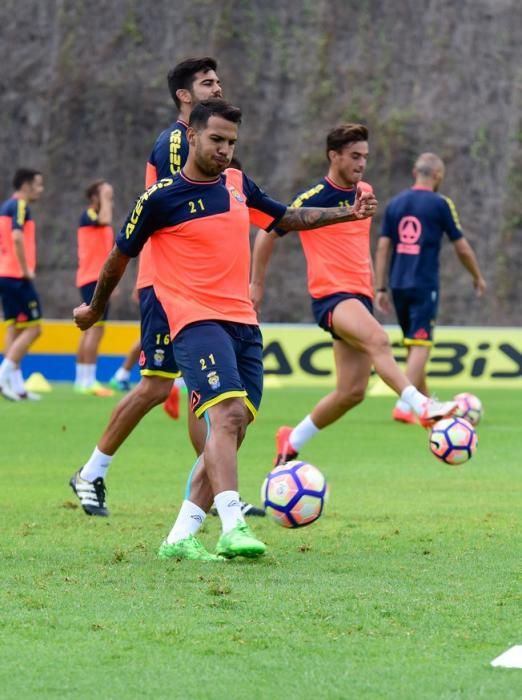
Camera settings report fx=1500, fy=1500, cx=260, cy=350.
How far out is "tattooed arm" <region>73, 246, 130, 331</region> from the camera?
270 inches

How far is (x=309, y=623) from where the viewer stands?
16.4 ft

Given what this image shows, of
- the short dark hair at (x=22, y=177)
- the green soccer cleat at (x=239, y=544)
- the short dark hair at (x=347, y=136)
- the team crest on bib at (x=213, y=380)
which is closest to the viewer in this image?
the green soccer cleat at (x=239, y=544)

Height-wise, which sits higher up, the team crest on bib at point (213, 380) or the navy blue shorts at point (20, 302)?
the team crest on bib at point (213, 380)

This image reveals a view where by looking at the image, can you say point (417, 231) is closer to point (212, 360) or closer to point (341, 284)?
point (341, 284)

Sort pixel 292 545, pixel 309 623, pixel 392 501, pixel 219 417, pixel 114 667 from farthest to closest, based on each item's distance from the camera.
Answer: pixel 392 501 → pixel 292 545 → pixel 219 417 → pixel 309 623 → pixel 114 667

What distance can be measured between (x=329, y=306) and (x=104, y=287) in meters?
3.60

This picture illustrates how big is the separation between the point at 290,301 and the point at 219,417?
24.7 meters

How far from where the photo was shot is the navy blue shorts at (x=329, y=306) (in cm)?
1037

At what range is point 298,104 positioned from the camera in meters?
31.9

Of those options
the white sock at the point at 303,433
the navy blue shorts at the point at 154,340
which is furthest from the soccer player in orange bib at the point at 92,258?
the navy blue shorts at the point at 154,340

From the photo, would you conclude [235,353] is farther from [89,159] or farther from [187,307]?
[89,159]

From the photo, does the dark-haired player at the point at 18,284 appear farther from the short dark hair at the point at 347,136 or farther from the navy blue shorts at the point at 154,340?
the navy blue shorts at the point at 154,340

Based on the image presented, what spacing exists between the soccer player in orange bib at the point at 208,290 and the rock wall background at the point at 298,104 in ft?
79.5

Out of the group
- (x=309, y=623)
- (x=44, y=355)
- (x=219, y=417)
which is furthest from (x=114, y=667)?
(x=44, y=355)
